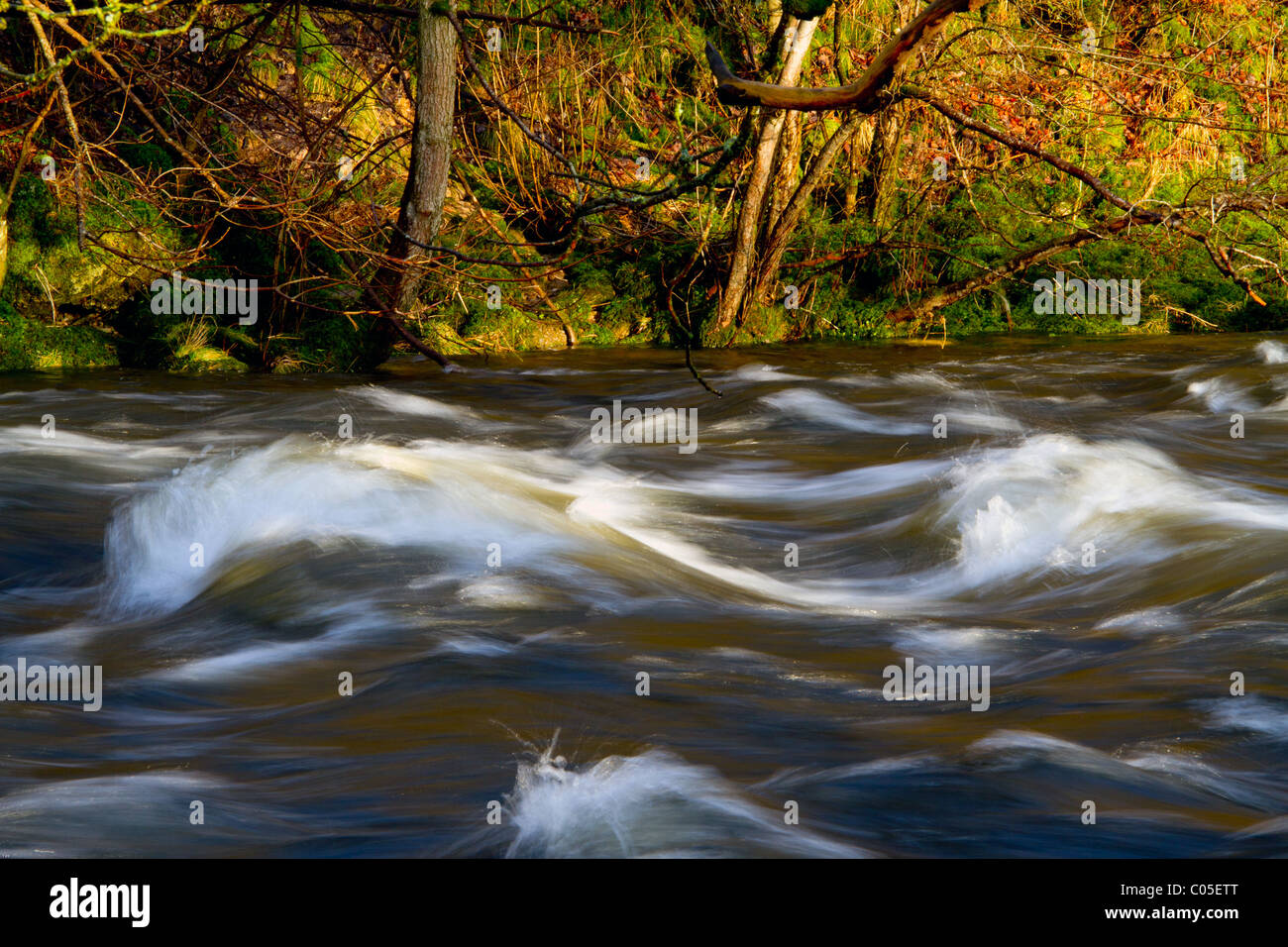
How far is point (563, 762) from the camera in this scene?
10.7ft

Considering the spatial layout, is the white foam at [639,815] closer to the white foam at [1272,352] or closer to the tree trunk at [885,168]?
the white foam at [1272,352]

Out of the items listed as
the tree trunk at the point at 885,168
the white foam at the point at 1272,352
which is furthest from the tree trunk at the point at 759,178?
the white foam at the point at 1272,352

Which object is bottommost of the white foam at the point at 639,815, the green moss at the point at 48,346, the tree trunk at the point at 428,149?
the white foam at the point at 639,815

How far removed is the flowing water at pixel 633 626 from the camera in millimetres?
3039

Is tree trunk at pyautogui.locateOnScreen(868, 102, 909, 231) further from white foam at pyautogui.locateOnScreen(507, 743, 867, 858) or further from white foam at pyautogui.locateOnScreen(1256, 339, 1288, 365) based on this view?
white foam at pyautogui.locateOnScreen(507, 743, 867, 858)

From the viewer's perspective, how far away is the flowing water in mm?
3039

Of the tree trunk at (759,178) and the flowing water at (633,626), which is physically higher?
the tree trunk at (759,178)

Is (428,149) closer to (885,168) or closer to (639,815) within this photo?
(885,168)

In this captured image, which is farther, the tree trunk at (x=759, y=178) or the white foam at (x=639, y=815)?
the tree trunk at (x=759, y=178)

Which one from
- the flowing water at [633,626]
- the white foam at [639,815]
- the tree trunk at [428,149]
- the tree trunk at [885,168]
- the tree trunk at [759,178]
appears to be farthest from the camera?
the tree trunk at [885,168]

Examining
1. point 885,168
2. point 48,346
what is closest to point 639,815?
point 48,346

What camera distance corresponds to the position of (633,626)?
4.45 metres
